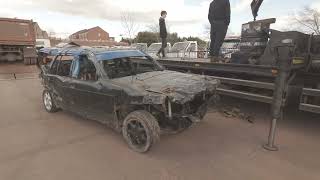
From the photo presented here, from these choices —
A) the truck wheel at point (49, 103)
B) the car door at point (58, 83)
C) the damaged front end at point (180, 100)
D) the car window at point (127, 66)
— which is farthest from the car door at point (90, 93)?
the truck wheel at point (49, 103)

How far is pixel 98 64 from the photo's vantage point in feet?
17.3

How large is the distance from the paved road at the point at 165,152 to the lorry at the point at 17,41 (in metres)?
12.2

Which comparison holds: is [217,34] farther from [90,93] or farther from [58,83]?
[58,83]

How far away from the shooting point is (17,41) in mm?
17359

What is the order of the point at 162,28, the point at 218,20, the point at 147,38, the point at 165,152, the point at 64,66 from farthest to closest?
the point at 147,38 → the point at 162,28 → the point at 218,20 → the point at 64,66 → the point at 165,152

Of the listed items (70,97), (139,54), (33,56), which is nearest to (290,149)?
(139,54)

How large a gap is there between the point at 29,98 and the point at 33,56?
9.85 metres

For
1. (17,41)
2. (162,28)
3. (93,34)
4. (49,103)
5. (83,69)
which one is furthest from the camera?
(93,34)

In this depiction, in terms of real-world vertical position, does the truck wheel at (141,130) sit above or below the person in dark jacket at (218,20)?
below

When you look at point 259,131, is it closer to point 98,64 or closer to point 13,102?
point 98,64

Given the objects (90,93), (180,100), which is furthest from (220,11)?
(90,93)

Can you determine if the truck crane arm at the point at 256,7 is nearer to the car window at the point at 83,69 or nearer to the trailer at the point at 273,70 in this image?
the trailer at the point at 273,70

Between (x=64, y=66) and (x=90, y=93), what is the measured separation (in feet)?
5.45

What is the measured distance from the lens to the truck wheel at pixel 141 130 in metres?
4.31
